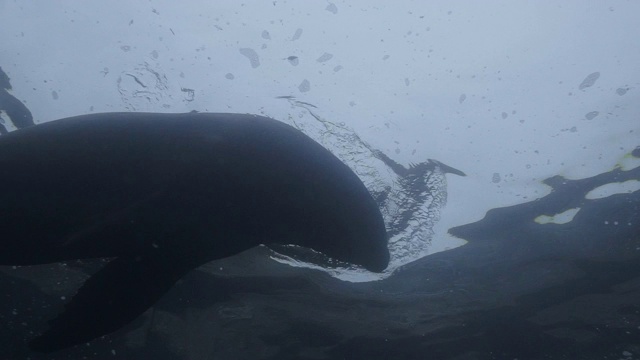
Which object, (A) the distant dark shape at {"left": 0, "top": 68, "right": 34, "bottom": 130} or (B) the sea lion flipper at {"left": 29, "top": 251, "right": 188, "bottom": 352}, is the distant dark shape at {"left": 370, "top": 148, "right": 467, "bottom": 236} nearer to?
(B) the sea lion flipper at {"left": 29, "top": 251, "right": 188, "bottom": 352}

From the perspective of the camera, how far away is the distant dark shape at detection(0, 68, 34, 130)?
25.0 feet

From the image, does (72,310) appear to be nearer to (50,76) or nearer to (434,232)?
(50,76)

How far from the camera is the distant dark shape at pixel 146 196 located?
4340 mm

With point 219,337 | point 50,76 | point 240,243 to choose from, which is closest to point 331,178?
point 240,243

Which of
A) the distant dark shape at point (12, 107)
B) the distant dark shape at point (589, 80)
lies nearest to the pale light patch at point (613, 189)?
the distant dark shape at point (589, 80)

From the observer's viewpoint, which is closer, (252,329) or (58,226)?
(58,226)

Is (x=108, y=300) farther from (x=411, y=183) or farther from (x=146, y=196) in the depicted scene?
(x=411, y=183)

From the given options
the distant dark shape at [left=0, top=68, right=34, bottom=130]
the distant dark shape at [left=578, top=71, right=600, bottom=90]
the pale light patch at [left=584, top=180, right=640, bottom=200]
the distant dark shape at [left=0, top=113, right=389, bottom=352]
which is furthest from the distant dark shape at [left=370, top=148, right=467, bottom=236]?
the distant dark shape at [left=0, top=68, right=34, bottom=130]

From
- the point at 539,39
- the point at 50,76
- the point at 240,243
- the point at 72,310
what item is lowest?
the point at 72,310

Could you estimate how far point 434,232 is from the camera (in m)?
10.6

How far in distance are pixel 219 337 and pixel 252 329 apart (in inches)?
45.5

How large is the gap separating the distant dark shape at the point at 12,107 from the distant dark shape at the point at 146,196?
4079 millimetres

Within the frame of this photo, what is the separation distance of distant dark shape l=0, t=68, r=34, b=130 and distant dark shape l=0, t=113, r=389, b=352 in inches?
161

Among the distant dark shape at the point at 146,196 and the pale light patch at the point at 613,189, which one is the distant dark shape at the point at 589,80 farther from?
the distant dark shape at the point at 146,196
